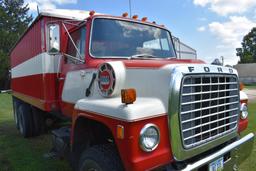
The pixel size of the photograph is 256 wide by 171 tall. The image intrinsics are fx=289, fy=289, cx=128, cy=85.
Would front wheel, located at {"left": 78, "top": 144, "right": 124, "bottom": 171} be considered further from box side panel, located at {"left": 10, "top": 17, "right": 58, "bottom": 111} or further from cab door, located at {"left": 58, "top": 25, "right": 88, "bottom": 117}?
box side panel, located at {"left": 10, "top": 17, "right": 58, "bottom": 111}

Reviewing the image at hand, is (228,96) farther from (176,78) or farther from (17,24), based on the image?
(17,24)

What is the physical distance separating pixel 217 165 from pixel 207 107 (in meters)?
0.67

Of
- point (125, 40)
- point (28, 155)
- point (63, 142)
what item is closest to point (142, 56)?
point (125, 40)

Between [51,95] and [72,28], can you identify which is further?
[51,95]

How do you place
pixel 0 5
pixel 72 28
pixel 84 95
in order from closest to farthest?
1. pixel 84 95
2. pixel 72 28
3. pixel 0 5

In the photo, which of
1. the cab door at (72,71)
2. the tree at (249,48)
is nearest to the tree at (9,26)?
the cab door at (72,71)

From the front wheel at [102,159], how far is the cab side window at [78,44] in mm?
1522

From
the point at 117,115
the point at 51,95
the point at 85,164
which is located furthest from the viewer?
the point at 51,95

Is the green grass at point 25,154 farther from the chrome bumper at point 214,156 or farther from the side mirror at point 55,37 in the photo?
the chrome bumper at point 214,156

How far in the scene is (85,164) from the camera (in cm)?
330

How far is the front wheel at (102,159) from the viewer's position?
2.96 metres

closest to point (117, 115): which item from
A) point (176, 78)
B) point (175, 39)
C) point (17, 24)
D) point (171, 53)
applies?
point (176, 78)

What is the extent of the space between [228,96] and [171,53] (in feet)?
5.64

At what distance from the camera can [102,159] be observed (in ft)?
10.00
